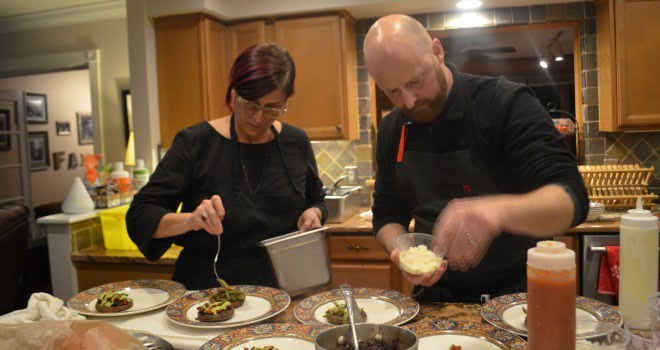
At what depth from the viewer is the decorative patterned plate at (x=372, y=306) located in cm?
146

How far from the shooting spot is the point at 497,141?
1634mm

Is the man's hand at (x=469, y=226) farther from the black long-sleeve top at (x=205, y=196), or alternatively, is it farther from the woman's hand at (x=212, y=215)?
the black long-sleeve top at (x=205, y=196)

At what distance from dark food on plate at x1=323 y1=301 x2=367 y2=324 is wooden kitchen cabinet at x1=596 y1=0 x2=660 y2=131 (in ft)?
9.17

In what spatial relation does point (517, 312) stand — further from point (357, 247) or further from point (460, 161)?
point (357, 247)

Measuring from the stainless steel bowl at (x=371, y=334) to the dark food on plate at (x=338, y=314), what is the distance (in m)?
0.31

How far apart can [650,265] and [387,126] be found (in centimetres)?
87

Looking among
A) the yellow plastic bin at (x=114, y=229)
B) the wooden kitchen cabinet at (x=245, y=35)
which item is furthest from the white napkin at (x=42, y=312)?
the wooden kitchen cabinet at (x=245, y=35)

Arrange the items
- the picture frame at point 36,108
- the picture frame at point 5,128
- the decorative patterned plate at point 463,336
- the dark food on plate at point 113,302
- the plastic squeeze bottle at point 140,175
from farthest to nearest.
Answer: the picture frame at point 36,108 → the picture frame at point 5,128 → the plastic squeeze bottle at point 140,175 → the dark food on plate at point 113,302 → the decorative patterned plate at point 463,336

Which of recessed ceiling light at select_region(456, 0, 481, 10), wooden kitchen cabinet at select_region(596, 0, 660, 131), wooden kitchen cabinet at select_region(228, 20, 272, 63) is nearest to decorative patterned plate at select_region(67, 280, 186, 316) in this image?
wooden kitchen cabinet at select_region(228, 20, 272, 63)

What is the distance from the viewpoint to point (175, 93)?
387cm

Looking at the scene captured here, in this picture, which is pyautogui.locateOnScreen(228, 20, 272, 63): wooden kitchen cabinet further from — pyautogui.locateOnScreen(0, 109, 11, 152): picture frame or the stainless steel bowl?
pyautogui.locateOnScreen(0, 109, 11, 152): picture frame

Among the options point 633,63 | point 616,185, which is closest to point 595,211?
point 616,185

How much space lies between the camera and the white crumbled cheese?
1.38 m

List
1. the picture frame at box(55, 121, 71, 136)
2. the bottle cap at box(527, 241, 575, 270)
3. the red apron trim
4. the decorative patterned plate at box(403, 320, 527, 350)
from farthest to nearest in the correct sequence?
1. the picture frame at box(55, 121, 71, 136)
2. the red apron trim
3. the decorative patterned plate at box(403, 320, 527, 350)
4. the bottle cap at box(527, 241, 575, 270)
